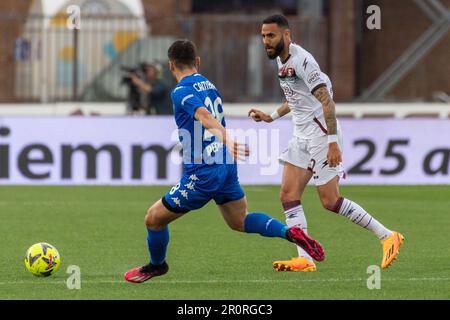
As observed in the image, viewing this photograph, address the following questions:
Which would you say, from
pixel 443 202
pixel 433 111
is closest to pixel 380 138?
pixel 443 202

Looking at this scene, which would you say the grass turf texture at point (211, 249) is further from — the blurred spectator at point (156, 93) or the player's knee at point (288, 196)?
the blurred spectator at point (156, 93)

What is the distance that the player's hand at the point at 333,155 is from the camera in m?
10.3

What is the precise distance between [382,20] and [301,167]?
2073cm

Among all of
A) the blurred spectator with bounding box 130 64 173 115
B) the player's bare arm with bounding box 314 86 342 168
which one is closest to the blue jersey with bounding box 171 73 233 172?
the player's bare arm with bounding box 314 86 342 168

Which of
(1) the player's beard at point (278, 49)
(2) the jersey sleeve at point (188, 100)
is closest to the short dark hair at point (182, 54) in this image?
(2) the jersey sleeve at point (188, 100)

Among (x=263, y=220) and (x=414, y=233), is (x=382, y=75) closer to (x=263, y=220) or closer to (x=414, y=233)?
(x=414, y=233)

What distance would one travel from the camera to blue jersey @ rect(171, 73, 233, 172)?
945cm

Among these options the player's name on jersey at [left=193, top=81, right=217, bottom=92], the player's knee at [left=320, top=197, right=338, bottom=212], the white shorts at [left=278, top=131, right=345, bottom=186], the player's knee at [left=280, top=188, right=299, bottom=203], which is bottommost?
the player's knee at [left=320, top=197, right=338, bottom=212]

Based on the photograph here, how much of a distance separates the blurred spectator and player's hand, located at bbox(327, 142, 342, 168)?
40.9ft

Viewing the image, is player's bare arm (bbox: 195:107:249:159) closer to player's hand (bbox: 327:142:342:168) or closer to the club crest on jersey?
player's hand (bbox: 327:142:342:168)

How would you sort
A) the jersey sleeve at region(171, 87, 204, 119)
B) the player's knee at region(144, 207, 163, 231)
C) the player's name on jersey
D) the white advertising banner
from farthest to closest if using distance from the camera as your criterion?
1. the white advertising banner
2. the player's knee at region(144, 207, 163, 231)
3. the player's name on jersey
4. the jersey sleeve at region(171, 87, 204, 119)

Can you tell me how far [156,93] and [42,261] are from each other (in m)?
12.7

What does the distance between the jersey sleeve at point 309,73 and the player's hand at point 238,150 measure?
1744 millimetres

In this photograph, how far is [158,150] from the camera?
20.5 metres
